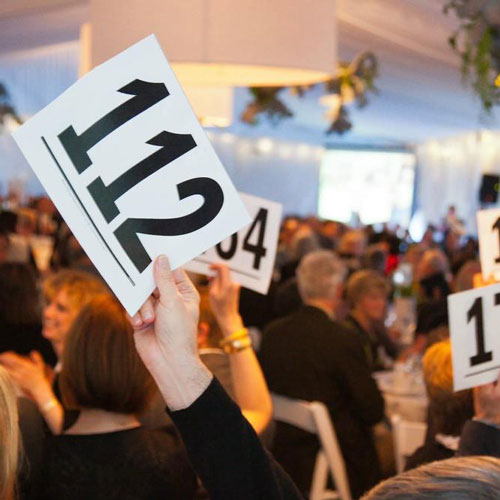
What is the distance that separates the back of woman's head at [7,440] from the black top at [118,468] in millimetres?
531

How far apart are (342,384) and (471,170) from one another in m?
15.2

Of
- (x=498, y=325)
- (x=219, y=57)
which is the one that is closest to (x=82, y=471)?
(x=498, y=325)

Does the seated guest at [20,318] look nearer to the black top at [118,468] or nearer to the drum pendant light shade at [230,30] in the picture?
the drum pendant light shade at [230,30]

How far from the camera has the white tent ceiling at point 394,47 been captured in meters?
6.67

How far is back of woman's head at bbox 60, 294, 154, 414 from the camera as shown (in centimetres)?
221

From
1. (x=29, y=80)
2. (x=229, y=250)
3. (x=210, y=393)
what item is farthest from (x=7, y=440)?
(x=29, y=80)

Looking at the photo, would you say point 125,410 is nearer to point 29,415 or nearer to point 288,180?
point 29,415

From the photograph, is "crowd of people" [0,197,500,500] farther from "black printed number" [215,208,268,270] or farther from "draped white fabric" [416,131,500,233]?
"draped white fabric" [416,131,500,233]

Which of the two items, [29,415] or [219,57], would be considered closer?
[29,415]

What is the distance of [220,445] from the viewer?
123cm

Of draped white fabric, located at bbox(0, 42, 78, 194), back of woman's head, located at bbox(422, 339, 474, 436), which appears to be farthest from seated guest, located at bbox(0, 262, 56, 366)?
draped white fabric, located at bbox(0, 42, 78, 194)

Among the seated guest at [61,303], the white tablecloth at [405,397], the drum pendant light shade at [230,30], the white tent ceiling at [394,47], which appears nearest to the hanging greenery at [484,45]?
the white tent ceiling at [394,47]

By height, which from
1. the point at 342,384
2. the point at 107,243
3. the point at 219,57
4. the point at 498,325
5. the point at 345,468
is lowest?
the point at 345,468

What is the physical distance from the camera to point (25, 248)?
283 inches
